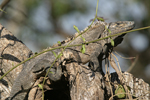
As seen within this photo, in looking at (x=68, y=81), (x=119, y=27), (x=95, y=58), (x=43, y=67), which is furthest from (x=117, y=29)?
(x=43, y=67)

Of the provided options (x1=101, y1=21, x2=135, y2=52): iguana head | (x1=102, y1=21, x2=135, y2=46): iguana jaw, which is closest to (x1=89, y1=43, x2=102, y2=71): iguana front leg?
(x1=101, y1=21, x2=135, y2=52): iguana head

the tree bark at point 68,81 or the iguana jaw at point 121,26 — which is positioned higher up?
the iguana jaw at point 121,26

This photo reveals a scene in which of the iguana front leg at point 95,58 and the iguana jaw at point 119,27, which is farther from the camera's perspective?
the iguana jaw at point 119,27

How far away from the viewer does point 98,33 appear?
470 cm

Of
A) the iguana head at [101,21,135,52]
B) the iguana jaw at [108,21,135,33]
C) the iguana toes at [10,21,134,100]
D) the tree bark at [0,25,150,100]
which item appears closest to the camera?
the tree bark at [0,25,150,100]

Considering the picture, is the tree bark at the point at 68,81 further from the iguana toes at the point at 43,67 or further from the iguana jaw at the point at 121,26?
the iguana jaw at the point at 121,26

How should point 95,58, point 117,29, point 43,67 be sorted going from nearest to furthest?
point 43,67, point 95,58, point 117,29

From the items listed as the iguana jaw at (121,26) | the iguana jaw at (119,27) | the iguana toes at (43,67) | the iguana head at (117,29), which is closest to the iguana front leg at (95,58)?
the iguana toes at (43,67)

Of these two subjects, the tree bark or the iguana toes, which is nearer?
the tree bark

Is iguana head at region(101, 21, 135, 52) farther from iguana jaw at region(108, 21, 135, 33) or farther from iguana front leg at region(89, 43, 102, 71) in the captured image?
iguana front leg at region(89, 43, 102, 71)

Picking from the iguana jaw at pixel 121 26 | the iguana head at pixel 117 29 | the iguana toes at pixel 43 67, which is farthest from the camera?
the iguana jaw at pixel 121 26

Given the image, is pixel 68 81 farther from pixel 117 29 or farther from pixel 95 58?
pixel 117 29

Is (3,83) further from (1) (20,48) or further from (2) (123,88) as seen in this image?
(2) (123,88)

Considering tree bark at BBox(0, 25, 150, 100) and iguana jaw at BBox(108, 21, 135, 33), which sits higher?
iguana jaw at BBox(108, 21, 135, 33)
